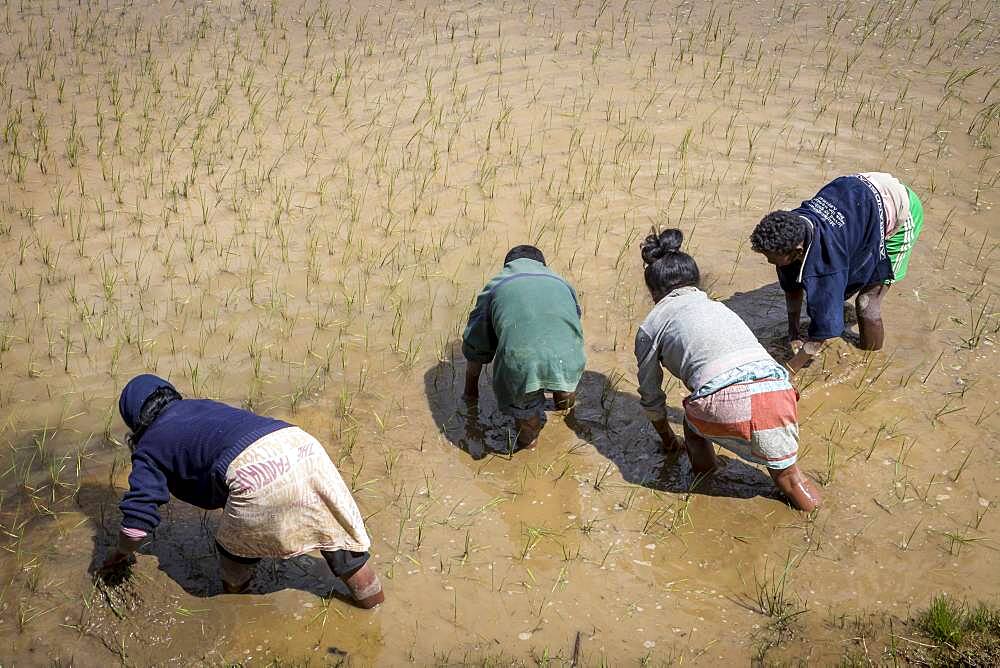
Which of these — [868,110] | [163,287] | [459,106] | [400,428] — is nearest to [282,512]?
[400,428]

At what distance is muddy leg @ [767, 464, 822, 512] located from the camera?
436 cm

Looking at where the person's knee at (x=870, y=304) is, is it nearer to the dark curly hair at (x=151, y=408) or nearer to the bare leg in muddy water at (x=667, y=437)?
the bare leg in muddy water at (x=667, y=437)

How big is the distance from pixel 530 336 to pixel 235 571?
1668mm

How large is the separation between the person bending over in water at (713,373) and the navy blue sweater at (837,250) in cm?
82

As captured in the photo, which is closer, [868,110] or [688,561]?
[688,561]

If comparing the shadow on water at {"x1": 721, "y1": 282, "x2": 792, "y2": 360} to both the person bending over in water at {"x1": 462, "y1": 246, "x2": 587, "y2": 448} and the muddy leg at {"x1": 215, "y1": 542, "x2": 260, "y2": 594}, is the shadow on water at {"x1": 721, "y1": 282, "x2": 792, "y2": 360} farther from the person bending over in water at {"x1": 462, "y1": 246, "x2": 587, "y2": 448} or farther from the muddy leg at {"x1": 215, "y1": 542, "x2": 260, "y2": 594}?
the muddy leg at {"x1": 215, "y1": 542, "x2": 260, "y2": 594}

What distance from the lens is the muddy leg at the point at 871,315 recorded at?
17.5 feet

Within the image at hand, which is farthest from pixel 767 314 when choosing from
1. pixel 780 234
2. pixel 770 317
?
pixel 780 234

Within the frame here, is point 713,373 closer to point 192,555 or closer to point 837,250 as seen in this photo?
point 837,250

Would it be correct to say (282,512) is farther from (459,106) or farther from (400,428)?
(459,106)

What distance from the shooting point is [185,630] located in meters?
3.97

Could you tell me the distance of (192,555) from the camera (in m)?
4.34

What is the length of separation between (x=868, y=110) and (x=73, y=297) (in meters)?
6.36

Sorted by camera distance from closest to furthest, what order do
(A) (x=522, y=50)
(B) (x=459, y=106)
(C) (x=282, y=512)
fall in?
(C) (x=282, y=512)
(B) (x=459, y=106)
(A) (x=522, y=50)
